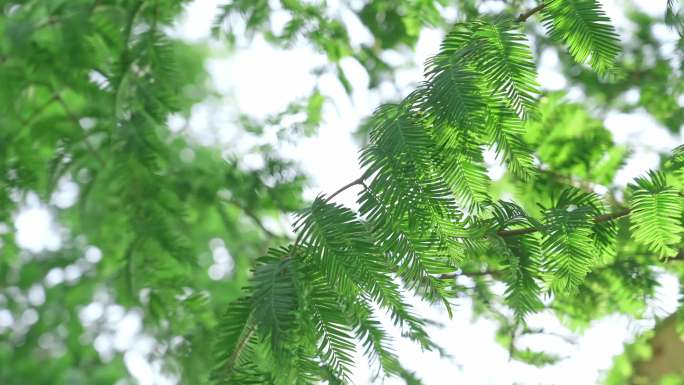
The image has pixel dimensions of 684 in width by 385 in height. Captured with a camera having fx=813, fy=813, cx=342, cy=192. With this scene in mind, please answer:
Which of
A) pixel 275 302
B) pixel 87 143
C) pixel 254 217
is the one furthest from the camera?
pixel 254 217

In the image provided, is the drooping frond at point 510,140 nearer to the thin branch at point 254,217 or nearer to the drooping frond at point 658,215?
the drooping frond at point 658,215

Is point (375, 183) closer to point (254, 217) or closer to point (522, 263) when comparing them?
point (522, 263)

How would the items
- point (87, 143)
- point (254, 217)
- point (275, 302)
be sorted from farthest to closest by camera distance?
point (254, 217), point (87, 143), point (275, 302)

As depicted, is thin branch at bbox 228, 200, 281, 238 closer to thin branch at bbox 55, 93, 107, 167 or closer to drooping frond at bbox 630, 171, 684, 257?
thin branch at bbox 55, 93, 107, 167

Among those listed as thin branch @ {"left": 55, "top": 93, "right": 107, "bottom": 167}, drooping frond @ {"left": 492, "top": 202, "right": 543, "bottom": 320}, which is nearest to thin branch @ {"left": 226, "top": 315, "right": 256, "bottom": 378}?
drooping frond @ {"left": 492, "top": 202, "right": 543, "bottom": 320}

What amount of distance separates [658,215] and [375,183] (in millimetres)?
319

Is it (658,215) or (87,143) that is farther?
(87,143)

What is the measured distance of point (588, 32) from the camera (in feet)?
3.11

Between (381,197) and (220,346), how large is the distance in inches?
9.9

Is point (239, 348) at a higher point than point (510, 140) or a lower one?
lower

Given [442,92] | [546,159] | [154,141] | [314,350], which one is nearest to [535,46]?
[546,159]

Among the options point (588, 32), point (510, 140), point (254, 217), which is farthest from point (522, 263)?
point (254, 217)

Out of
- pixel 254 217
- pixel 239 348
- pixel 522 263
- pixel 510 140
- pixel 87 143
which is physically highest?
pixel 510 140

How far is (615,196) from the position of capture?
172 centimetres
